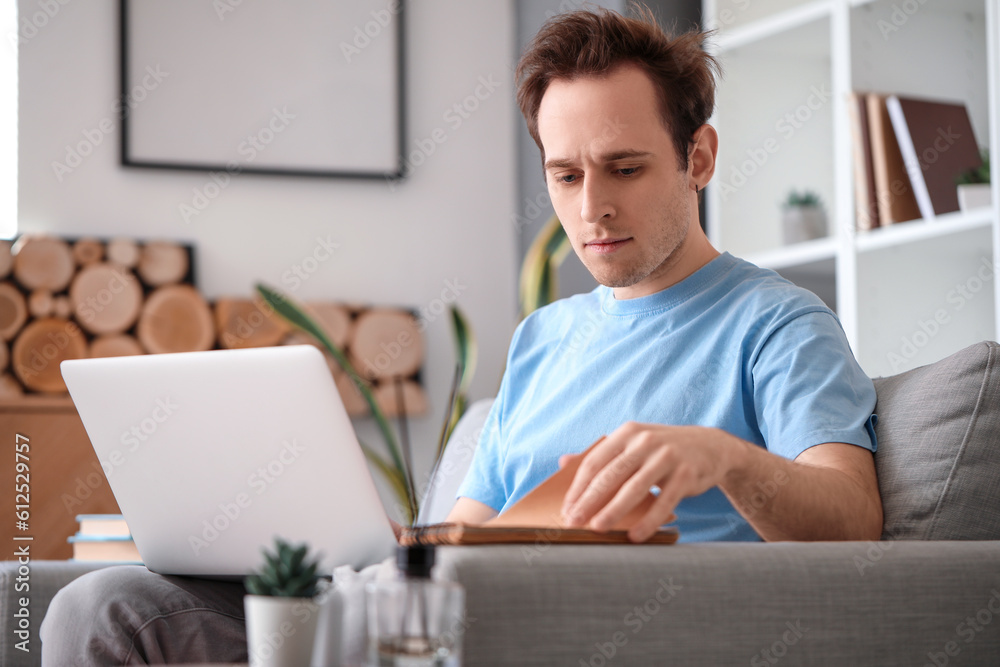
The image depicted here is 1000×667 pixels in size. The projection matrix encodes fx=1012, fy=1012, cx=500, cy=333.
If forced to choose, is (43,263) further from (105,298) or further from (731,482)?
(731,482)

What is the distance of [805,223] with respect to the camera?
2.58 m

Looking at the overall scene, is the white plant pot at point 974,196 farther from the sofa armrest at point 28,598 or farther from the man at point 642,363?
the sofa armrest at point 28,598

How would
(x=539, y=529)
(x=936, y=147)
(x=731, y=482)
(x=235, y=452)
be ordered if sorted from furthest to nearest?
(x=936, y=147) → (x=235, y=452) → (x=731, y=482) → (x=539, y=529)

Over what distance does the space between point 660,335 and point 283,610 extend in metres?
0.70

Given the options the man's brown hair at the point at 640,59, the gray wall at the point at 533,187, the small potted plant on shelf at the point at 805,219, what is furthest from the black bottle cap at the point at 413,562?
the gray wall at the point at 533,187

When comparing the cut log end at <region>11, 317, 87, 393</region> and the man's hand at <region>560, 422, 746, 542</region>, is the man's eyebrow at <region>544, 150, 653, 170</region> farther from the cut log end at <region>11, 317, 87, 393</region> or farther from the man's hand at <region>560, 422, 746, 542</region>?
the cut log end at <region>11, 317, 87, 393</region>

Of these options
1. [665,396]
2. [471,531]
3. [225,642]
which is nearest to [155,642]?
[225,642]

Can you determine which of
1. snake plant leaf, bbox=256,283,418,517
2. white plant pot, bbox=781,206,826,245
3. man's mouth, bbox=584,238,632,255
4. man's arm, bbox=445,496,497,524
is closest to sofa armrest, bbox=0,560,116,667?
man's arm, bbox=445,496,497,524

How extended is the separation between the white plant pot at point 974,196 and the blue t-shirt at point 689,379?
1.02 metres

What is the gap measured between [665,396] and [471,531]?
503mm

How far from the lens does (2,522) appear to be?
2494 millimetres

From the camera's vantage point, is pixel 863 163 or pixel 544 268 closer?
pixel 863 163

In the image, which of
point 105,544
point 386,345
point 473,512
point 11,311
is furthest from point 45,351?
point 473,512

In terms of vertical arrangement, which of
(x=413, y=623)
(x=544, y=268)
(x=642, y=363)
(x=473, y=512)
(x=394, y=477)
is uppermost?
(x=544, y=268)
